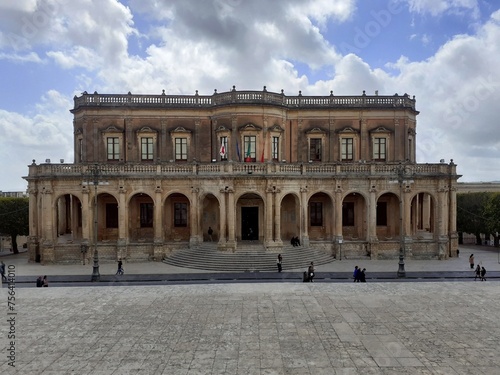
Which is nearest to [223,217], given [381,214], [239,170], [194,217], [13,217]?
[194,217]

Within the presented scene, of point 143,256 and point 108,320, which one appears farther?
point 143,256

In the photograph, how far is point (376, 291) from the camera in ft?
72.9

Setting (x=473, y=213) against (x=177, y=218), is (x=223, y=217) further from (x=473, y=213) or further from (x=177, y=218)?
(x=473, y=213)

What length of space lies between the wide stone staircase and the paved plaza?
26.1 ft


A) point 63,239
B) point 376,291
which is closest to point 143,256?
point 63,239

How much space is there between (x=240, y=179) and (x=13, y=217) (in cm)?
2772

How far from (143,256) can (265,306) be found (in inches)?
774

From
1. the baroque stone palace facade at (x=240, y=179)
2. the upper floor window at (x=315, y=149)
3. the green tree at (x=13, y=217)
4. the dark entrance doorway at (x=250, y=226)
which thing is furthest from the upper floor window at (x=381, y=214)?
the green tree at (x=13, y=217)

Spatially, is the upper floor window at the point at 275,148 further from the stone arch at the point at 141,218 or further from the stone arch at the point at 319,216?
the stone arch at the point at 141,218

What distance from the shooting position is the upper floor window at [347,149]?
41188 millimetres

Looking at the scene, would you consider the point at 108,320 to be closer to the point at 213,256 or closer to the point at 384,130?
the point at 213,256

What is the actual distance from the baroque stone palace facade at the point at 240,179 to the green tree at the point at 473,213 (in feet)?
27.8

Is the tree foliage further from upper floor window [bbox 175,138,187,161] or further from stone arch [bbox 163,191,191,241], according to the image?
upper floor window [bbox 175,138,187,161]

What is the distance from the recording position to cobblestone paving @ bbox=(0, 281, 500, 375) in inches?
511
